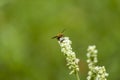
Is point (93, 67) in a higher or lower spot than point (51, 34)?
lower

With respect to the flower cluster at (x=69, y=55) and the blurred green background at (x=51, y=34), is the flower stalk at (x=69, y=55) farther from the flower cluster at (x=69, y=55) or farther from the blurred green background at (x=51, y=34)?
the blurred green background at (x=51, y=34)

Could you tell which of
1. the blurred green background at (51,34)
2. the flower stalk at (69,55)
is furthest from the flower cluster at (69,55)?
the blurred green background at (51,34)

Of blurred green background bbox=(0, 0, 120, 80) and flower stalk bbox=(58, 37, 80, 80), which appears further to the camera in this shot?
blurred green background bbox=(0, 0, 120, 80)

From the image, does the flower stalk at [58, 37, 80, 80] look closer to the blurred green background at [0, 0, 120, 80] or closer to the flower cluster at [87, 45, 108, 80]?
the flower cluster at [87, 45, 108, 80]

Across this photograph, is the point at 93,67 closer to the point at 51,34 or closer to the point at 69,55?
the point at 69,55

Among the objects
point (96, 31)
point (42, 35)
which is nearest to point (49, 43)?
point (42, 35)

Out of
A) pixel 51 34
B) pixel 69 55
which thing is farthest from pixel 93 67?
pixel 51 34

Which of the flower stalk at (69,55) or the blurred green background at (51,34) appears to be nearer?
the flower stalk at (69,55)

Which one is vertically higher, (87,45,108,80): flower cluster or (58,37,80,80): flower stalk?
(58,37,80,80): flower stalk

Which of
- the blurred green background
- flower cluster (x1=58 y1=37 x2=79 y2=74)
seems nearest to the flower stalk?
flower cluster (x1=58 y1=37 x2=79 y2=74)
